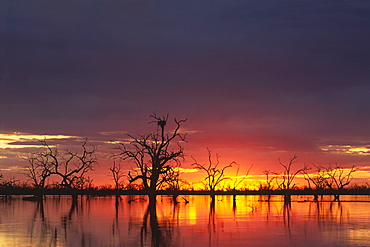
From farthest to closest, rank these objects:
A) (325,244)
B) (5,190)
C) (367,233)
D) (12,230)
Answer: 1. (5,190)
2. (12,230)
3. (367,233)
4. (325,244)

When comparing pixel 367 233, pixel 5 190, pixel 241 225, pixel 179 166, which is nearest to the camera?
pixel 367 233

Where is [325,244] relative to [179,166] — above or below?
below

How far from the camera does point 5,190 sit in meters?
94.6

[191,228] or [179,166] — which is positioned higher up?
[179,166]

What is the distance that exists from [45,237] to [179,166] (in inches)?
1419

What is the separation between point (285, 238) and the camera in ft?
77.6

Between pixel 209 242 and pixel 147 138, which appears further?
pixel 147 138

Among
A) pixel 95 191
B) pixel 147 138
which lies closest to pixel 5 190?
pixel 95 191

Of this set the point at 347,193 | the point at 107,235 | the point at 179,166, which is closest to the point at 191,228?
the point at 107,235

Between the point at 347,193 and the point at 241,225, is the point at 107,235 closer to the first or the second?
the point at 241,225

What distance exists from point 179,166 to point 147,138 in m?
4.73

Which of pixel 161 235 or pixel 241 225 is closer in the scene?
pixel 161 235

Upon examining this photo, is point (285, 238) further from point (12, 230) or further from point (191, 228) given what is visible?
point (12, 230)

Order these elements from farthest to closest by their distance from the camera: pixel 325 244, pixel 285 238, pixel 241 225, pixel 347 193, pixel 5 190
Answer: pixel 347 193 < pixel 5 190 < pixel 241 225 < pixel 285 238 < pixel 325 244
